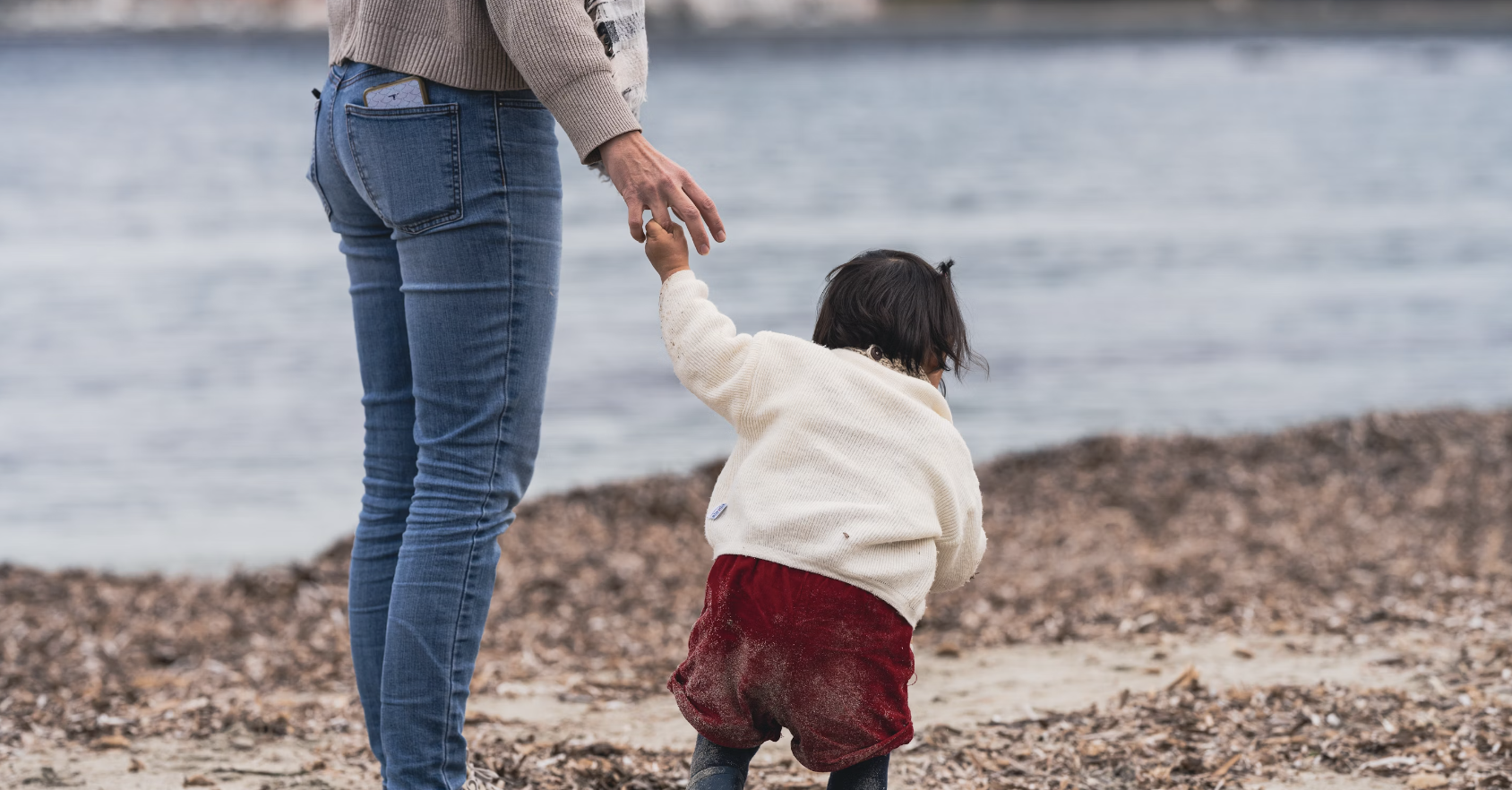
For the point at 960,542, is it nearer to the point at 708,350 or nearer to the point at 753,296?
the point at 708,350

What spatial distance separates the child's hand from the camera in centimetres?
200

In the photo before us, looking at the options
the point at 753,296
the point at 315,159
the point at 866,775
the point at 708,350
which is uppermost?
the point at 315,159

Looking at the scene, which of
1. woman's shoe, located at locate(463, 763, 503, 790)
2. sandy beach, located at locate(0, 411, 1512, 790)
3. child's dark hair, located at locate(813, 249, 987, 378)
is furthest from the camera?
sandy beach, located at locate(0, 411, 1512, 790)

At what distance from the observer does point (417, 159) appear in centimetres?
200

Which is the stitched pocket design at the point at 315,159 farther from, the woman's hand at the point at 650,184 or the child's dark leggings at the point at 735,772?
Result: the child's dark leggings at the point at 735,772

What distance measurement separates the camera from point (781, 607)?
1.95 meters

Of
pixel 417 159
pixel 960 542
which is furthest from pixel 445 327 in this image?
pixel 960 542

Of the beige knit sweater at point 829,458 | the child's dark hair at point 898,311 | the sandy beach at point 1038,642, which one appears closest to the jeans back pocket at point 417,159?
the beige knit sweater at point 829,458

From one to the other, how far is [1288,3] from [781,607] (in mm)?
83164

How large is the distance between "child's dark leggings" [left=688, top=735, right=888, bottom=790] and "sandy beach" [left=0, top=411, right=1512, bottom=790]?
71 cm

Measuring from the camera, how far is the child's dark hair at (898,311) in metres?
2.04

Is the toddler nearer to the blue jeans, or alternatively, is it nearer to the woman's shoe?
the blue jeans

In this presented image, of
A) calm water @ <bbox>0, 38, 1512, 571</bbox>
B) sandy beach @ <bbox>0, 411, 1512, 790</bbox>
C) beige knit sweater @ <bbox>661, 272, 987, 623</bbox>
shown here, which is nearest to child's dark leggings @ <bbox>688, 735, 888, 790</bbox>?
beige knit sweater @ <bbox>661, 272, 987, 623</bbox>

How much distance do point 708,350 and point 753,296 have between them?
11838 millimetres
